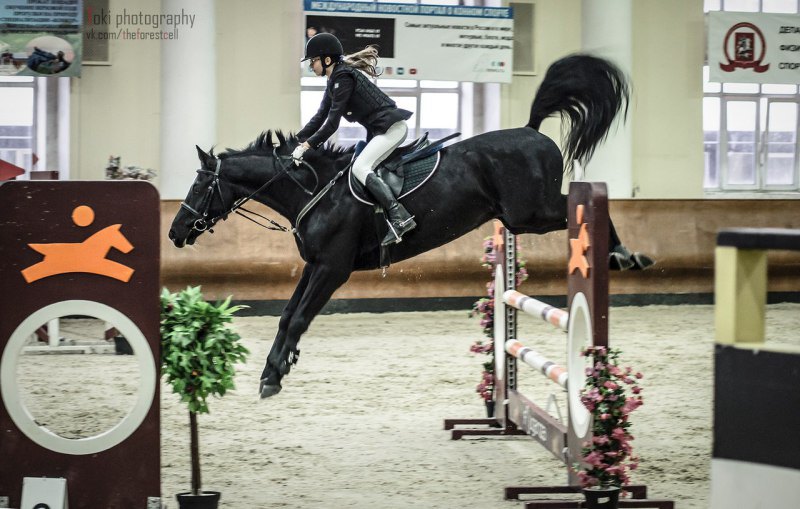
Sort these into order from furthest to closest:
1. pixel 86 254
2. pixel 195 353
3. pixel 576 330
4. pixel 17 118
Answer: pixel 17 118 < pixel 576 330 < pixel 195 353 < pixel 86 254

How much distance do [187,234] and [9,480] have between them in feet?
7.50

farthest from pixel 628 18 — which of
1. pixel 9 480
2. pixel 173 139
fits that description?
pixel 9 480

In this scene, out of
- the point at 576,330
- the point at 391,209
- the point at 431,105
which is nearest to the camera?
the point at 576,330

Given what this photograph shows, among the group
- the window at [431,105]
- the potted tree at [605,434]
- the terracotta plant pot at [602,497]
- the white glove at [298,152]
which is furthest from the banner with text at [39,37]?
the terracotta plant pot at [602,497]

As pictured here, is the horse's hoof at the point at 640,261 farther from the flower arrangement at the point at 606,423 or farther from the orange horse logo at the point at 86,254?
the orange horse logo at the point at 86,254

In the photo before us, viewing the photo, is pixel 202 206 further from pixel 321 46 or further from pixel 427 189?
pixel 427 189

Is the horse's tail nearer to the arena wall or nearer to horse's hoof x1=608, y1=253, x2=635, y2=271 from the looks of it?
horse's hoof x1=608, y1=253, x2=635, y2=271

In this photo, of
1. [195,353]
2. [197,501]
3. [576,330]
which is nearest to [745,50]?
[576,330]

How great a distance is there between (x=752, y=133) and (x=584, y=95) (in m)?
8.50

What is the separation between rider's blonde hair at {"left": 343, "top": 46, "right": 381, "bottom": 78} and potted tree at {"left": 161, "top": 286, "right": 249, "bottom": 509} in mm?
2094

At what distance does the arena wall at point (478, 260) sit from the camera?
942cm

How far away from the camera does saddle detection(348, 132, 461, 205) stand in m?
5.09

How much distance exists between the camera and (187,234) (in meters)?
5.11

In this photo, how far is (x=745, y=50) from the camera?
12.0 meters
